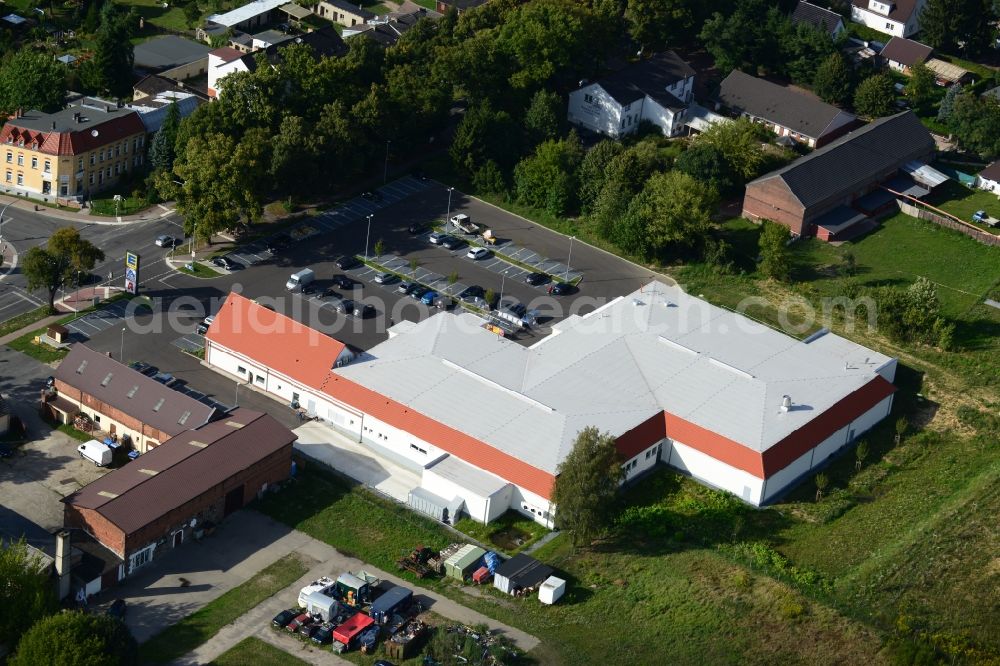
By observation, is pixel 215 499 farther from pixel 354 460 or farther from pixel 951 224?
pixel 951 224

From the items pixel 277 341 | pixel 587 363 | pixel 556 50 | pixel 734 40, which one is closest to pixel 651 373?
pixel 587 363

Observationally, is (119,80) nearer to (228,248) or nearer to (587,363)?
(228,248)

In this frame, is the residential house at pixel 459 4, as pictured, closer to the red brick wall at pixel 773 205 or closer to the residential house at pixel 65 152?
the red brick wall at pixel 773 205

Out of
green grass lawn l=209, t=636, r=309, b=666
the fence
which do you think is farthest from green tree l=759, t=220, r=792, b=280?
green grass lawn l=209, t=636, r=309, b=666

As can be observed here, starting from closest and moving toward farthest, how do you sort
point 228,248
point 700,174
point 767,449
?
point 767,449
point 228,248
point 700,174

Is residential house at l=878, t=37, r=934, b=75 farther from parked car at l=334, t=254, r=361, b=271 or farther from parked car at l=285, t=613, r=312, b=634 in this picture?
parked car at l=285, t=613, r=312, b=634
